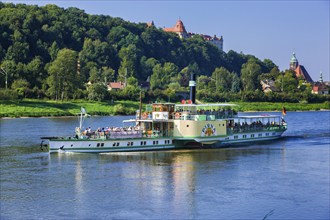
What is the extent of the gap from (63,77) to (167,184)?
82.9 m

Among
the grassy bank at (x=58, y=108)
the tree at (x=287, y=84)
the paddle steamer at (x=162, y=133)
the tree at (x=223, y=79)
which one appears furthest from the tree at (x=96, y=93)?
the tree at (x=287, y=84)

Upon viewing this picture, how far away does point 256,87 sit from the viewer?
187 m

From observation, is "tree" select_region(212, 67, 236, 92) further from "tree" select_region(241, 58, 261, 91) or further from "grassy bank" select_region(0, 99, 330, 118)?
"grassy bank" select_region(0, 99, 330, 118)

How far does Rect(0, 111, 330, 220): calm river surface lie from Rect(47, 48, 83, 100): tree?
194 feet

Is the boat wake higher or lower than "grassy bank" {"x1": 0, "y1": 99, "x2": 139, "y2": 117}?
lower

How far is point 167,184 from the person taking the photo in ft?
137

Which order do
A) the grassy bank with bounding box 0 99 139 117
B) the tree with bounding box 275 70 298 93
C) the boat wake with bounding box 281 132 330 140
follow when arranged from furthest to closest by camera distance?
the tree with bounding box 275 70 298 93 → the grassy bank with bounding box 0 99 139 117 → the boat wake with bounding box 281 132 330 140

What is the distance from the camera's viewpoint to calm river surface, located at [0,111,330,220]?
34.4 m

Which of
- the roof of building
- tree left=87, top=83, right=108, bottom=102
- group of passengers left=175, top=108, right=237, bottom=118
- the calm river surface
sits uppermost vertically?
the roof of building

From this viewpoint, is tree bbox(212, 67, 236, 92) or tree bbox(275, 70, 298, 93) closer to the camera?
tree bbox(212, 67, 236, 92)

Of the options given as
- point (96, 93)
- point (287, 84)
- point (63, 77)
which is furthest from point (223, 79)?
point (63, 77)

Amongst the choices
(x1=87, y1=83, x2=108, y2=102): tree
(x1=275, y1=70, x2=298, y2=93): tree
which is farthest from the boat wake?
(x1=275, y1=70, x2=298, y2=93): tree

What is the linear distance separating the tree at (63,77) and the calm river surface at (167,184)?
59092 mm

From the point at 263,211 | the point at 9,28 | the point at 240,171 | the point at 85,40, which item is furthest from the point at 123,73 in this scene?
the point at 263,211
